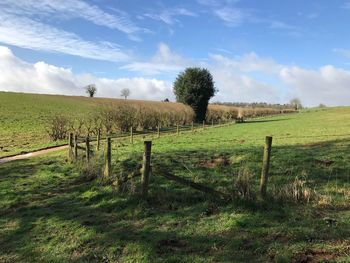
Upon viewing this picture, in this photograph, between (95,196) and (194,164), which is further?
(194,164)

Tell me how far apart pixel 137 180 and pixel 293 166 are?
4.59m

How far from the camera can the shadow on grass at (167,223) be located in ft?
21.2

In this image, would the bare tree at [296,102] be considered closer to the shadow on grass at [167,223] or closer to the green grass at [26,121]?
the green grass at [26,121]

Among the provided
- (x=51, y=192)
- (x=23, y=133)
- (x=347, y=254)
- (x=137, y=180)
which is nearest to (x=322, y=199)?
(x=347, y=254)

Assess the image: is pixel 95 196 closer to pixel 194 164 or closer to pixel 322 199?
pixel 194 164

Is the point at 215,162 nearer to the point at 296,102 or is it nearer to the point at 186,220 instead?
the point at 186,220

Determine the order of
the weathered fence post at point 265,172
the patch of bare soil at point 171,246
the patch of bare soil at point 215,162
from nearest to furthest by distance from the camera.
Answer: the patch of bare soil at point 171,246 → the weathered fence post at point 265,172 → the patch of bare soil at point 215,162

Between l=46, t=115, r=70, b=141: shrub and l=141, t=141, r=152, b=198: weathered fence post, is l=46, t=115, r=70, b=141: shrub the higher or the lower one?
the lower one

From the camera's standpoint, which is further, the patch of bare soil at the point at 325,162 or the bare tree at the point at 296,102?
the bare tree at the point at 296,102

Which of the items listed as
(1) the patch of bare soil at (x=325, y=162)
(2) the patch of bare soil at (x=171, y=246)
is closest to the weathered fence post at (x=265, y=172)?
(2) the patch of bare soil at (x=171, y=246)

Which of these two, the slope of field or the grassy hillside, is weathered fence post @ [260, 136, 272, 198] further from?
the slope of field

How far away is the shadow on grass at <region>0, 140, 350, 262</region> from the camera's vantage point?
6449mm

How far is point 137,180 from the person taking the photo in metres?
11.1

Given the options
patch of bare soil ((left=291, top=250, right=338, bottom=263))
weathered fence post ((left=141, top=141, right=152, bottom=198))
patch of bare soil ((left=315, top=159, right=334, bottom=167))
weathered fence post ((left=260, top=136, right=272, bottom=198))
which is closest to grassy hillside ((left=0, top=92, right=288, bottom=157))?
weathered fence post ((left=141, top=141, right=152, bottom=198))
